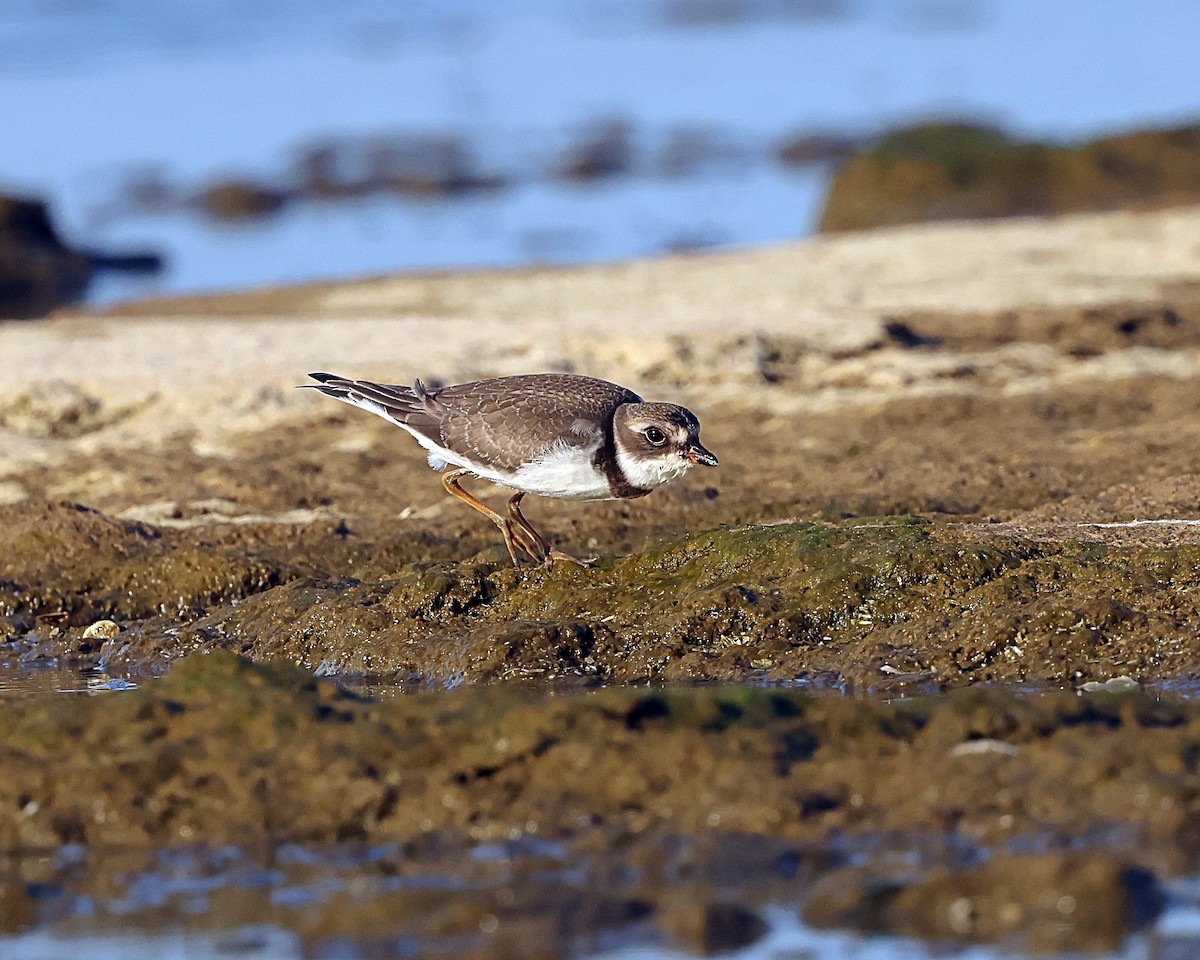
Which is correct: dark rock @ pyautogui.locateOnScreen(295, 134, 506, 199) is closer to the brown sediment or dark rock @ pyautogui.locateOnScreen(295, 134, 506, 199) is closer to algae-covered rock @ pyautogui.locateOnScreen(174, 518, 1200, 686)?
algae-covered rock @ pyautogui.locateOnScreen(174, 518, 1200, 686)

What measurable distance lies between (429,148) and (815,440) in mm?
18353

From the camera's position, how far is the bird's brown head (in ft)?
25.1

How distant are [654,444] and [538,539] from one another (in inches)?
26.5

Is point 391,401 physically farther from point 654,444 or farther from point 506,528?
point 654,444

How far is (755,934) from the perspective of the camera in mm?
4656

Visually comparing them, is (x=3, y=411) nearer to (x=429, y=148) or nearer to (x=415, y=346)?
(x=415, y=346)

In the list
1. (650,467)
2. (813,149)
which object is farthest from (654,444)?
(813,149)

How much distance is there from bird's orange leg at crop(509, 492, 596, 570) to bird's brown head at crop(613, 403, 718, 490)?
42cm

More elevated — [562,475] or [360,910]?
[562,475]

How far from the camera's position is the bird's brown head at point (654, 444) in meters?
7.64

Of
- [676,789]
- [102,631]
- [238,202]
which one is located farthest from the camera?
[238,202]

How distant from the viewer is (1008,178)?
833 inches

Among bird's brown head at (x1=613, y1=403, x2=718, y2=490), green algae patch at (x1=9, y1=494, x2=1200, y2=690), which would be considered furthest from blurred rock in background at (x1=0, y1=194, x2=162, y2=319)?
bird's brown head at (x1=613, y1=403, x2=718, y2=490)

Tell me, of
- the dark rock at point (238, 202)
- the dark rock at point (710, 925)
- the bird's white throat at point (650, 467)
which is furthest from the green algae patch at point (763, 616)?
the dark rock at point (238, 202)
